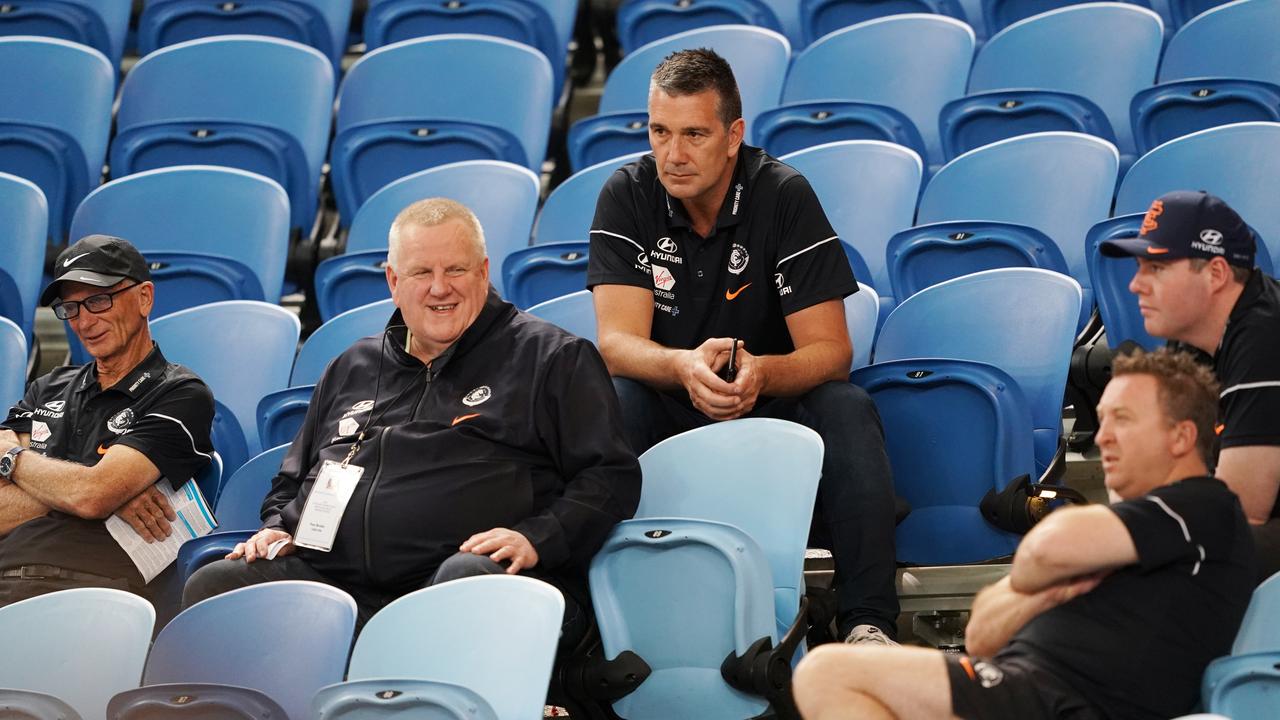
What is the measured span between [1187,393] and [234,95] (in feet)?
12.7

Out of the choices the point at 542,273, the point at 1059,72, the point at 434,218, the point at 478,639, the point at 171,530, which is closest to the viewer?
the point at 478,639

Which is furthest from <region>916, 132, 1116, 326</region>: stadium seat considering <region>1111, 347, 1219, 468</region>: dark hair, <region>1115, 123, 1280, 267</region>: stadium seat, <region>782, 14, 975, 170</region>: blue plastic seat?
<region>1111, 347, 1219, 468</region>: dark hair

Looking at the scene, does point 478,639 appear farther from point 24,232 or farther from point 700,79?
point 24,232

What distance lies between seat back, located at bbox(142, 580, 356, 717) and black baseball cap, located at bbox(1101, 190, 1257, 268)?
5.41 feet

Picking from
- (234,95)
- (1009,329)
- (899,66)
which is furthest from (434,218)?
(899,66)

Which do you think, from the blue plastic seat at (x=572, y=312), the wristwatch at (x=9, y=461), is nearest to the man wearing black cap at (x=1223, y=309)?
the blue plastic seat at (x=572, y=312)

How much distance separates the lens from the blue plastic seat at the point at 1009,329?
371 centimetres

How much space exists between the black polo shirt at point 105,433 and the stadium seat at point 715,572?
3.68 ft

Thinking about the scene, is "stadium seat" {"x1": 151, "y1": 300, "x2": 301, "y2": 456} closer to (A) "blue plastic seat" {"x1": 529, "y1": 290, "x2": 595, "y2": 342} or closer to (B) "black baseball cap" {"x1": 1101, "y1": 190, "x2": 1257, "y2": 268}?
(A) "blue plastic seat" {"x1": 529, "y1": 290, "x2": 595, "y2": 342}

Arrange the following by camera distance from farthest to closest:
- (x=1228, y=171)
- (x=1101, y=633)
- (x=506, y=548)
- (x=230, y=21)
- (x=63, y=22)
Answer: (x=230, y=21)
(x=63, y=22)
(x=1228, y=171)
(x=506, y=548)
(x=1101, y=633)

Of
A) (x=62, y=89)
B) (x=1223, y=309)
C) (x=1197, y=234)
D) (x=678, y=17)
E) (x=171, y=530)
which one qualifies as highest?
(x=1197, y=234)

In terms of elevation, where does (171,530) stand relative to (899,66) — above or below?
below

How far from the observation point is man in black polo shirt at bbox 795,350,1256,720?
2422mm

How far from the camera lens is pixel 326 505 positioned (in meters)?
3.29
